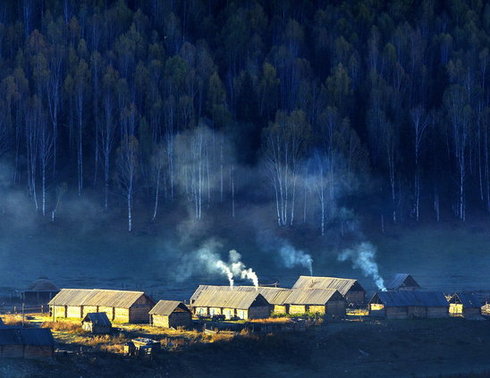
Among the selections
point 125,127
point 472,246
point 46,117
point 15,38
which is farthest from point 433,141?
point 15,38

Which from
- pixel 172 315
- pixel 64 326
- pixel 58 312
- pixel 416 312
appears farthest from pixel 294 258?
pixel 64 326

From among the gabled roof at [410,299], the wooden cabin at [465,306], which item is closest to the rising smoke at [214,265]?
the gabled roof at [410,299]

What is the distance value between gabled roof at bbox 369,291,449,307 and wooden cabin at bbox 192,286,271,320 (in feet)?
28.0

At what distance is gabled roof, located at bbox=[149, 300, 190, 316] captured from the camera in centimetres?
8394

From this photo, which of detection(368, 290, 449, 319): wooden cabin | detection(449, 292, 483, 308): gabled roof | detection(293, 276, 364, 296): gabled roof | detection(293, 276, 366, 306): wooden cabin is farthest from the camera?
detection(293, 276, 364, 296): gabled roof

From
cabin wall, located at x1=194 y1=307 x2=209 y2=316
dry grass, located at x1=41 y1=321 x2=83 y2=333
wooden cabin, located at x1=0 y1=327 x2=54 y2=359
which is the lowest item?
wooden cabin, located at x1=0 y1=327 x2=54 y2=359

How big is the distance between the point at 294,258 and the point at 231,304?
18.5 m

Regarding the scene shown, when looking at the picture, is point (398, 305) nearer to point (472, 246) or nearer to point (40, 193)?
point (472, 246)

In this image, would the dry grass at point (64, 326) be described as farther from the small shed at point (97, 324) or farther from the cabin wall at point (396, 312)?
the cabin wall at point (396, 312)

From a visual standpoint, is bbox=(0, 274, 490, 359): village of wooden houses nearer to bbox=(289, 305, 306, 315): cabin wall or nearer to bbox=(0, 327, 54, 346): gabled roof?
bbox=(289, 305, 306, 315): cabin wall

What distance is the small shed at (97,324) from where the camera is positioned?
7944cm

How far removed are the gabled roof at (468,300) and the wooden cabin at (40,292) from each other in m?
31.5

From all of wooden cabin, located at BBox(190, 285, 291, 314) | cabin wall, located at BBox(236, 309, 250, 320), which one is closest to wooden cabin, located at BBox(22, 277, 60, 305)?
wooden cabin, located at BBox(190, 285, 291, 314)

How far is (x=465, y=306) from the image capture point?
90875 millimetres
